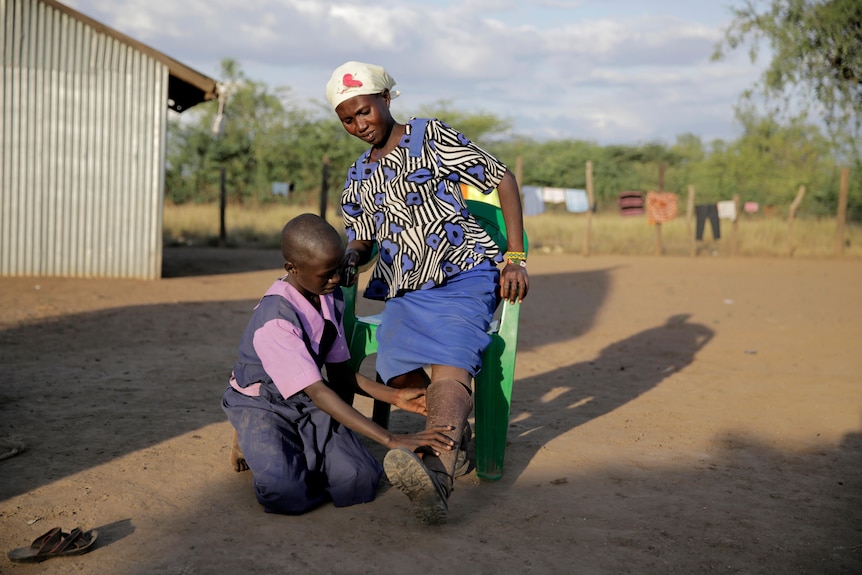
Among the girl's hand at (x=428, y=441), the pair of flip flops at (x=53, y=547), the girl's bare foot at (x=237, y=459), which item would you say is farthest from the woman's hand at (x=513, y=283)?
the pair of flip flops at (x=53, y=547)

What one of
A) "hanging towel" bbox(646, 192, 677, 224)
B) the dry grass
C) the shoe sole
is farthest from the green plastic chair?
"hanging towel" bbox(646, 192, 677, 224)

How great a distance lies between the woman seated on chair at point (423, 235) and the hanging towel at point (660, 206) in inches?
606

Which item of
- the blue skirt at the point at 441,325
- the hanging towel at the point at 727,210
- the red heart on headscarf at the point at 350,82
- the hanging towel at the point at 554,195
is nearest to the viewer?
the blue skirt at the point at 441,325

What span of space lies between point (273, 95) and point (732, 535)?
32106 millimetres

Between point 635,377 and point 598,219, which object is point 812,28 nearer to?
point 598,219

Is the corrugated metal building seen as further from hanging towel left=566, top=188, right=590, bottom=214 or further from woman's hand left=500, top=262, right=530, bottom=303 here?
hanging towel left=566, top=188, right=590, bottom=214

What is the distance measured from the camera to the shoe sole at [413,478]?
2.74 meters

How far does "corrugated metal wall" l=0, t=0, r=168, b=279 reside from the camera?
1019 centimetres

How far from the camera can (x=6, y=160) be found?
10.2 m

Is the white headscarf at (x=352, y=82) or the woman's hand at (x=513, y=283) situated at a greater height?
A: the white headscarf at (x=352, y=82)

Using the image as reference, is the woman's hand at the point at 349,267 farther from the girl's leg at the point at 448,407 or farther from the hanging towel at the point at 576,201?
the hanging towel at the point at 576,201

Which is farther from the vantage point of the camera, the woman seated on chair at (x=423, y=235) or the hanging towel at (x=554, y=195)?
the hanging towel at (x=554, y=195)

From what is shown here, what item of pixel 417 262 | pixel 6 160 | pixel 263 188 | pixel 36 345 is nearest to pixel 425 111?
pixel 263 188

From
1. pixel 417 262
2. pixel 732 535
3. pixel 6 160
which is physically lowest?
pixel 732 535
